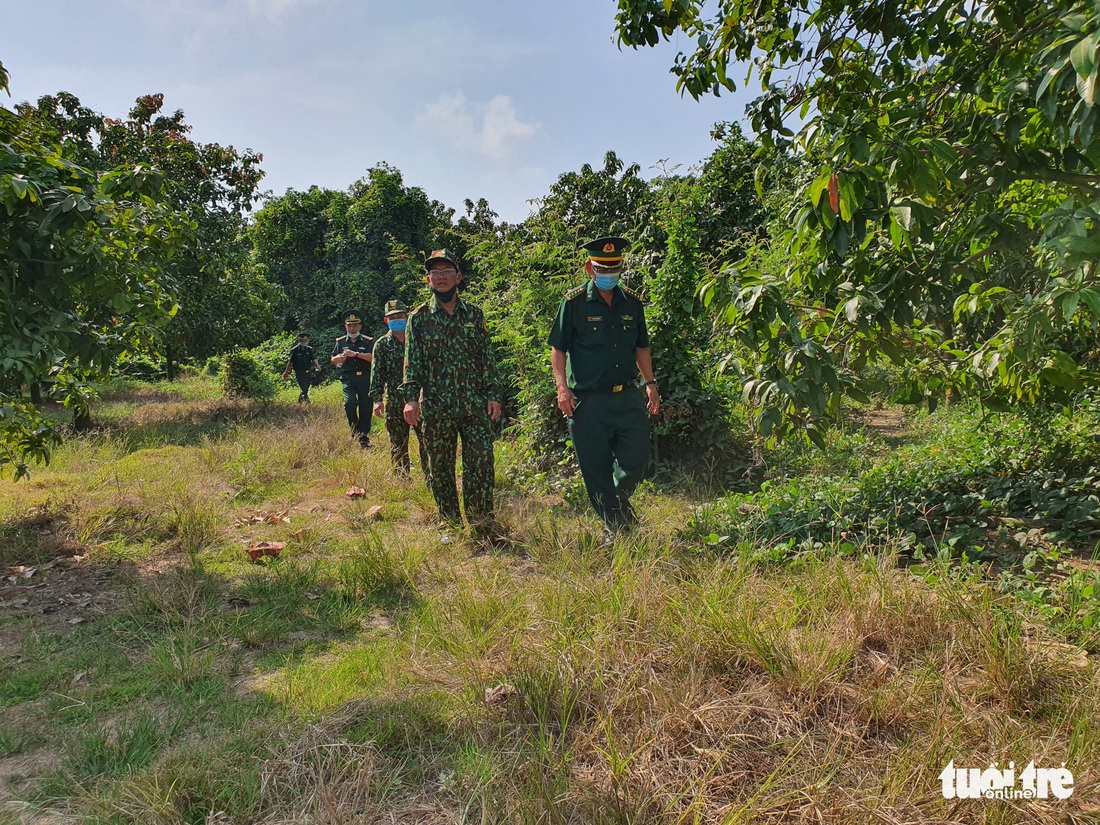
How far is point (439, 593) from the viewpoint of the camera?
3295 mm

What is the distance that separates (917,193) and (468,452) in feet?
10.1

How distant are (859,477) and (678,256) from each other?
269cm

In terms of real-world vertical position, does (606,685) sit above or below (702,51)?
below

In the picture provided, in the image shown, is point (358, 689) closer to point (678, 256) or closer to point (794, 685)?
point (794, 685)

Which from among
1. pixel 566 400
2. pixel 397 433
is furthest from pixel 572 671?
pixel 397 433

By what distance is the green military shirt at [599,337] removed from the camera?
3.94 m

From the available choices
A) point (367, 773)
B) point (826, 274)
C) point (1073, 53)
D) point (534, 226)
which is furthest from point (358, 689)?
point (534, 226)

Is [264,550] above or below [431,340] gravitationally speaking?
below

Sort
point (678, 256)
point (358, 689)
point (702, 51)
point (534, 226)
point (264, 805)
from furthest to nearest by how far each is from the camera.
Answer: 1. point (534, 226)
2. point (678, 256)
3. point (702, 51)
4. point (358, 689)
5. point (264, 805)

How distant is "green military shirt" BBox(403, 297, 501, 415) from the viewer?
4.34m

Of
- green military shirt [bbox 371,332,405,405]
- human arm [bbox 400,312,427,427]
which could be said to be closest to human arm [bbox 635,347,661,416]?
human arm [bbox 400,312,427,427]

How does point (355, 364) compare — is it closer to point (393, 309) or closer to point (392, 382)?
point (393, 309)

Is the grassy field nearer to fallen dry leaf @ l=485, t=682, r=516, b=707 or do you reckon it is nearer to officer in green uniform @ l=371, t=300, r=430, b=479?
fallen dry leaf @ l=485, t=682, r=516, b=707

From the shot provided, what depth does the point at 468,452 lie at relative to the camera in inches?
173
